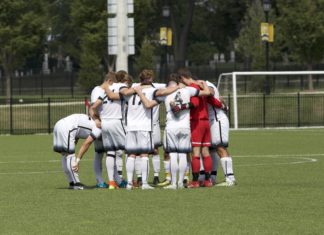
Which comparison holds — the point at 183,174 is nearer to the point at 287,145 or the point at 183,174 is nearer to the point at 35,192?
the point at 35,192

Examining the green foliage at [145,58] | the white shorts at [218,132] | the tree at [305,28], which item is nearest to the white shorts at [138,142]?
the white shorts at [218,132]

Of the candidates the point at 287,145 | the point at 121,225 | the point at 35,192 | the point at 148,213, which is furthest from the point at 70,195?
the point at 287,145

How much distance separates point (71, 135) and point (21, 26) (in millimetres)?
41822

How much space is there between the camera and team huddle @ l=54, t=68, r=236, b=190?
1927cm

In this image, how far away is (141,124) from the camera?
63.4ft

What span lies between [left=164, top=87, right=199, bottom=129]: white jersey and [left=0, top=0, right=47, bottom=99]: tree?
42.0m

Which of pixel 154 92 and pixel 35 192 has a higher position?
pixel 154 92

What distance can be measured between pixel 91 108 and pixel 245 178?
4014mm

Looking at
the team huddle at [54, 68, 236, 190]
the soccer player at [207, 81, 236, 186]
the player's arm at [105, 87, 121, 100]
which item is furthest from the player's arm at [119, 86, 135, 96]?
the soccer player at [207, 81, 236, 186]

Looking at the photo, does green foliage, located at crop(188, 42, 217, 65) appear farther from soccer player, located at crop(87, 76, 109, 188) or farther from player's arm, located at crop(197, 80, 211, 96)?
player's arm, located at crop(197, 80, 211, 96)

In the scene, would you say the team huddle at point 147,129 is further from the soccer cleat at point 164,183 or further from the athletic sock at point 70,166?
the soccer cleat at point 164,183

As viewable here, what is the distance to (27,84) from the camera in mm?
82375

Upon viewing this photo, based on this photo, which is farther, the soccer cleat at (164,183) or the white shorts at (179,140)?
the soccer cleat at (164,183)

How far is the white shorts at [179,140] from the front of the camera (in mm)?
19297
